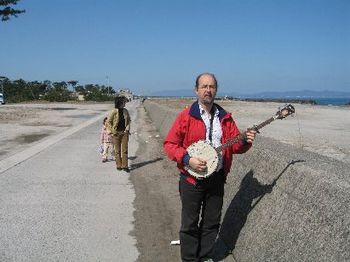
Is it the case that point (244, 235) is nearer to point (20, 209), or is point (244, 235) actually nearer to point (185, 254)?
point (185, 254)

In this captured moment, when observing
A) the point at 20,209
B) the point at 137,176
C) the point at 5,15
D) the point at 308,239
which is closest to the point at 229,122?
the point at 308,239

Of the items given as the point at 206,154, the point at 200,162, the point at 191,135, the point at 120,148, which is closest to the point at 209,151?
the point at 206,154

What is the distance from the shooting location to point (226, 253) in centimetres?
557

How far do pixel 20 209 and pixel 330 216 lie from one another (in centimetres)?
512

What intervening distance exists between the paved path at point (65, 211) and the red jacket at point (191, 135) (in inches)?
58.8

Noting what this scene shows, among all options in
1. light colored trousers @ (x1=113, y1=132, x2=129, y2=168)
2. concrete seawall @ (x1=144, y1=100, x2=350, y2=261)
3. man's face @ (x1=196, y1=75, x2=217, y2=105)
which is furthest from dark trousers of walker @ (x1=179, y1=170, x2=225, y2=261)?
light colored trousers @ (x1=113, y1=132, x2=129, y2=168)

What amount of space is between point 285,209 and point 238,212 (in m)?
1.26

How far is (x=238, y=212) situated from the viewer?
5.70 meters

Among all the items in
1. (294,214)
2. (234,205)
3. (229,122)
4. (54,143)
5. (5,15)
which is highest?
(5,15)

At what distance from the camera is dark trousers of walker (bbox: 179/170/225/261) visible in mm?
4836

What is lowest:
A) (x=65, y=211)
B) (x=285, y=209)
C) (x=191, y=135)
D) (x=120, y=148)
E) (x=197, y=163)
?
(x=65, y=211)

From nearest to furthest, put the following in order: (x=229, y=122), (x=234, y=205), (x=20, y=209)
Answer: (x=229, y=122) → (x=234, y=205) → (x=20, y=209)

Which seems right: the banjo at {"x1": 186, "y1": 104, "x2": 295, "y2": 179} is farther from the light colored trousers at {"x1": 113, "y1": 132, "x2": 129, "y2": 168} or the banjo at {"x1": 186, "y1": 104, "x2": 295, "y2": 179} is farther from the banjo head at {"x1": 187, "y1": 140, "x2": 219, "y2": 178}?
the light colored trousers at {"x1": 113, "y1": 132, "x2": 129, "y2": 168}

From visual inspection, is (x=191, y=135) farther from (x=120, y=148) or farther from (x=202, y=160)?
(x=120, y=148)
